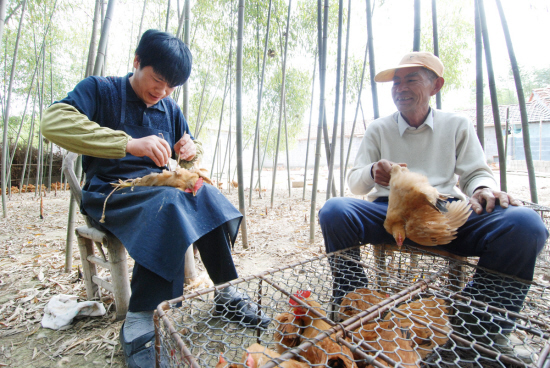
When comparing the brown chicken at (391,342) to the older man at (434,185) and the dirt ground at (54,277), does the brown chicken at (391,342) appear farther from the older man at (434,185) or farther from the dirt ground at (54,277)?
the dirt ground at (54,277)

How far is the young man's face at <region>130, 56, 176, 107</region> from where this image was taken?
1.33 m

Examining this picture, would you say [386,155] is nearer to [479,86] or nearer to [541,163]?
[479,86]

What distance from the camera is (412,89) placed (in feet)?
5.28

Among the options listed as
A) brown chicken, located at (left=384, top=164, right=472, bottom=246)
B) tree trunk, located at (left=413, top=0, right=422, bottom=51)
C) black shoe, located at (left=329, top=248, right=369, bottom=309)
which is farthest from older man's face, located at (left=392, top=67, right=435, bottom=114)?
black shoe, located at (left=329, top=248, right=369, bottom=309)

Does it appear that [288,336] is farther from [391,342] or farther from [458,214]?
[458,214]

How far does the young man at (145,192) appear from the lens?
112 centimetres

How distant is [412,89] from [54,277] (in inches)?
110

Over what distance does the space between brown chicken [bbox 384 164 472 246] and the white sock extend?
1.14 metres

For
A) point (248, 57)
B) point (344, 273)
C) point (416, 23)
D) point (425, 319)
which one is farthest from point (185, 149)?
point (248, 57)

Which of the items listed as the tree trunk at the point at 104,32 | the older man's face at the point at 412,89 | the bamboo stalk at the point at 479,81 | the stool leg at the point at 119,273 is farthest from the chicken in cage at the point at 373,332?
the tree trunk at the point at 104,32

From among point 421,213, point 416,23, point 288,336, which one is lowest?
point 288,336

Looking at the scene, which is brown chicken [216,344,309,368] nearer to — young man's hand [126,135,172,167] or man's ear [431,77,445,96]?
young man's hand [126,135,172,167]

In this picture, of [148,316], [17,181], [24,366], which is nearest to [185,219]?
[148,316]

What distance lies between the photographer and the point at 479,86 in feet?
6.63
